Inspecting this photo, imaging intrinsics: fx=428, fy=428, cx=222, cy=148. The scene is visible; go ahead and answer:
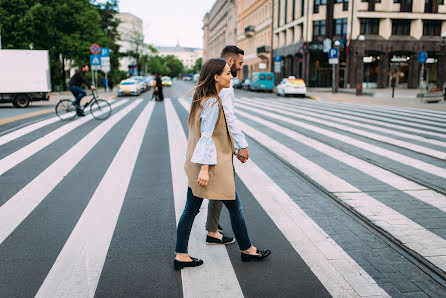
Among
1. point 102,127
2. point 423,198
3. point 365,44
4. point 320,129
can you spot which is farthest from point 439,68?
point 423,198

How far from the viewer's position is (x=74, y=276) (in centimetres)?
329

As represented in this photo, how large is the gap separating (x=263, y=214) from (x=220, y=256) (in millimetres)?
1118

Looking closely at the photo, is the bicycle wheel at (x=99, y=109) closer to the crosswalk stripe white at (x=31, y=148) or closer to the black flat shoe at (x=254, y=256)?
the crosswalk stripe white at (x=31, y=148)

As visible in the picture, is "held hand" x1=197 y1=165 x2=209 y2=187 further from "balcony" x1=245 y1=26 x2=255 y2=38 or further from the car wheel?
"balcony" x1=245 y1=26 x2=255 y2=38

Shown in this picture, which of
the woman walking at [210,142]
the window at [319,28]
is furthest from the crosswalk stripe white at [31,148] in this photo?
the window at [319,28]

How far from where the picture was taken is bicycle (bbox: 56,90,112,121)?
46.3ft

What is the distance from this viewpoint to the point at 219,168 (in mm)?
3268

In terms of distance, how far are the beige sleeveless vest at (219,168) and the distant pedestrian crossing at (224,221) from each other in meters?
0.64

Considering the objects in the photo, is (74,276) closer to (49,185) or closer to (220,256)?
(220,256)

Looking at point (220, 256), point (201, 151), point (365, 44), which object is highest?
point (365, 44)

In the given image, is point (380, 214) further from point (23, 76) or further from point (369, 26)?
point (369, 26)

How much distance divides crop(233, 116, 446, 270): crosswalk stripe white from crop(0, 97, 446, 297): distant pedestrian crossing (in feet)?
0.04

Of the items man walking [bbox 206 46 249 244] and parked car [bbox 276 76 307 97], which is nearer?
man walking [bbox 206 46 249 244]

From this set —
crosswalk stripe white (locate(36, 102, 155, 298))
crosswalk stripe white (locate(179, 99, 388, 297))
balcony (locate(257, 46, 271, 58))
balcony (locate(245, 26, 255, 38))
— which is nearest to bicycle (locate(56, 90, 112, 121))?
crosswalk stripe white (locate(36, 102, 155, 298))
